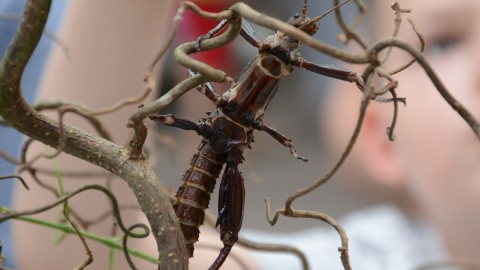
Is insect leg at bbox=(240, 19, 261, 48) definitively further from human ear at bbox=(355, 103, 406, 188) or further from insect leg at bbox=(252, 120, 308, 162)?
human ear at bbox=(355, 103, 406, 188)

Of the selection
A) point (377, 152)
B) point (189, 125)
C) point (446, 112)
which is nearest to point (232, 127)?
point (189, 125)

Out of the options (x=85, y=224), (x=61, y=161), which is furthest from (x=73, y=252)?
(x=85, y=224)

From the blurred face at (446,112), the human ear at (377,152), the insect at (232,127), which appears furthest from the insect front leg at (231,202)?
the human ear at (377,152)

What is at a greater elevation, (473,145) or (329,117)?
(329,117)

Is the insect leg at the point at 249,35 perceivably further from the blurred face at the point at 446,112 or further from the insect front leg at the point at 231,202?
the blurred face at the point at 446,112

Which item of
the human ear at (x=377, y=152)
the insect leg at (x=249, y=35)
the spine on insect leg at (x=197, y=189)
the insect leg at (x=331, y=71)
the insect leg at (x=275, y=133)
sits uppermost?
the human ear at (x=377, y=152)

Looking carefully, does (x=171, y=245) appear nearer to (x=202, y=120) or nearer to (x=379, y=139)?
(x=202, y=120)

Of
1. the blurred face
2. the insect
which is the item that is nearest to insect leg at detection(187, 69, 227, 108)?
the insect
